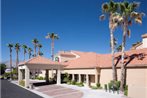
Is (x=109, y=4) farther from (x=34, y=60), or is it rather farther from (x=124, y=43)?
(x=34, y=60)

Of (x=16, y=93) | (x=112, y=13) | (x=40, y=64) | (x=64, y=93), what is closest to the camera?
(x=64, y=93)

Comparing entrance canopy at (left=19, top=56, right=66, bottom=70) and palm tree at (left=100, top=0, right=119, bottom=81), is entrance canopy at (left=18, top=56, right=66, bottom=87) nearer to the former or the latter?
entrance canopy at (left=19, top=56, right=66, bottom=70)

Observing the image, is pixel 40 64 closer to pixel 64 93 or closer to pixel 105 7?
pixel 64 93

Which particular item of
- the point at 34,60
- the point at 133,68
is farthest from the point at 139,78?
the point at 34,60

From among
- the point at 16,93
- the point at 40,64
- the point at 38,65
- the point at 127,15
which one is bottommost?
the point at 16,93

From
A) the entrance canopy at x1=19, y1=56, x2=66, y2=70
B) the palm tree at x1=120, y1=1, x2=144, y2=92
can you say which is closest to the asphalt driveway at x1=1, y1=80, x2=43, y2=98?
the entrance canopy at x1=19, y1=56, x2=66, y2=70

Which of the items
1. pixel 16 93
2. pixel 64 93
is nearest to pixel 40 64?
pixel 16 93

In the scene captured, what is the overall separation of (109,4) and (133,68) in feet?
30.1

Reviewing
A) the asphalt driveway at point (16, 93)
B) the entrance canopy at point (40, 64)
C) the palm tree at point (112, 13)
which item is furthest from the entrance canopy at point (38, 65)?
the palm tree at point (112, 13)

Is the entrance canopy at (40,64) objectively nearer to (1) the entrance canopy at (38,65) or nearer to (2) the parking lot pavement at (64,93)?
(1) the entrance canopy at (38,65)

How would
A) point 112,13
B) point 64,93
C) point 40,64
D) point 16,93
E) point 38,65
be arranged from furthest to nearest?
point 40,64
point 38,65
point 112,13
point 16,93
point 64,93

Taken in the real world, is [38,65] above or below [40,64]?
below

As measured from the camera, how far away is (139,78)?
2630 cm

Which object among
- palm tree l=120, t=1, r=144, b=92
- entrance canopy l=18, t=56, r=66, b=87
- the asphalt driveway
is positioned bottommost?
the asphalt driveway
